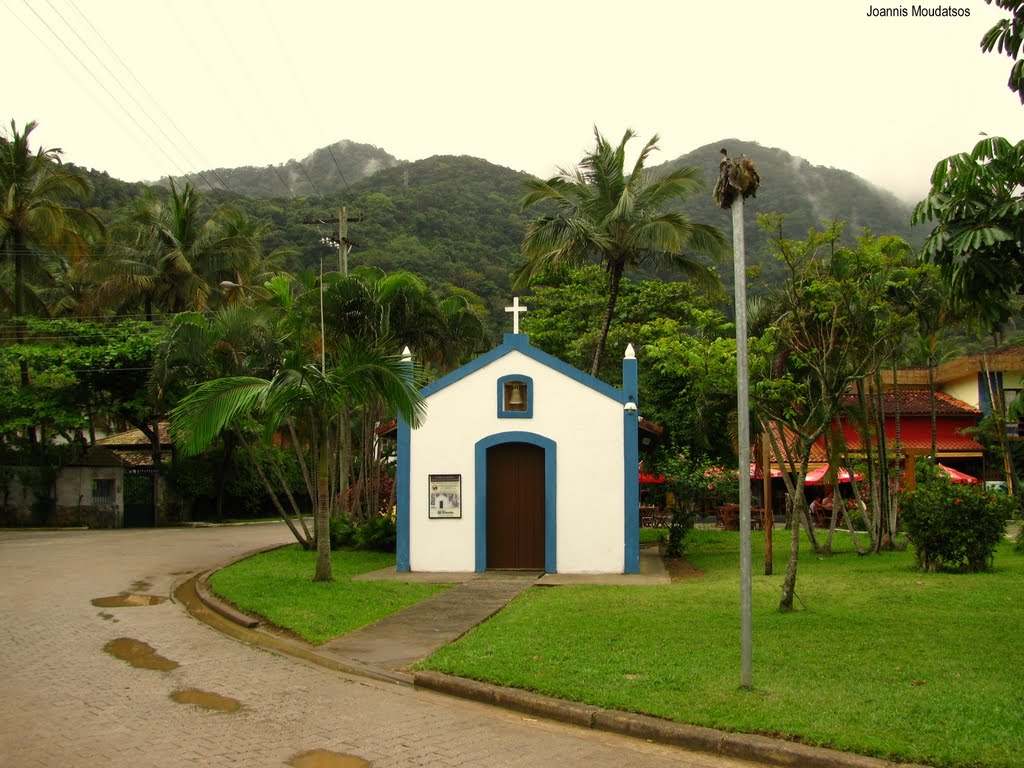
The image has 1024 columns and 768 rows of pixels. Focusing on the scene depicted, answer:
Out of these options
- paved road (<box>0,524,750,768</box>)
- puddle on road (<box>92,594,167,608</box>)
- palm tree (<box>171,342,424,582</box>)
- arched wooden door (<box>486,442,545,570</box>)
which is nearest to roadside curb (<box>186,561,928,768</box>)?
paved road (<box>0,524,750,768</box>)

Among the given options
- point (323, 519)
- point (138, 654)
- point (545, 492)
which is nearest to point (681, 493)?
point (545, 492)

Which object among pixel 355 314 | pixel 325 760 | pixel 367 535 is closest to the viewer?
pixel 325 760

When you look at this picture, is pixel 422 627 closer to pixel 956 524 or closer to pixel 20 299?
pixel 956 524

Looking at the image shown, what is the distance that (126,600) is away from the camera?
1361 cm

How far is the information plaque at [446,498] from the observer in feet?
52.6

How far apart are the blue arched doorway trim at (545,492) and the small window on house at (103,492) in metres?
21.1

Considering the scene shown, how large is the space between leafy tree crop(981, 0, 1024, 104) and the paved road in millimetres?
5820

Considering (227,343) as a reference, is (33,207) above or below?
above

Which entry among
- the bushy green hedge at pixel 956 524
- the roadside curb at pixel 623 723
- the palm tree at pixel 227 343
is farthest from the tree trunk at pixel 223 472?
the roadside curb at pixel 623 723

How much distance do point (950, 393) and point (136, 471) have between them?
3333 centimetres

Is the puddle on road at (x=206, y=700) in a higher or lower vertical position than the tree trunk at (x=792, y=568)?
lower

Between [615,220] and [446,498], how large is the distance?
821 centimetres

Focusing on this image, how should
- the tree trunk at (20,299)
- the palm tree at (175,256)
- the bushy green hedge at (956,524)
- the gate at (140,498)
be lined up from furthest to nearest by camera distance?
the palm tree at (175,256)
the gate at (140,498)
the tree trunk at (20,299)
the bushy green hedge at (956,524)

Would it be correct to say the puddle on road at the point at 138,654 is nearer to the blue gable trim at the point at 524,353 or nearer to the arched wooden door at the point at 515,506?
the arched wooden door at the point at 515,506
